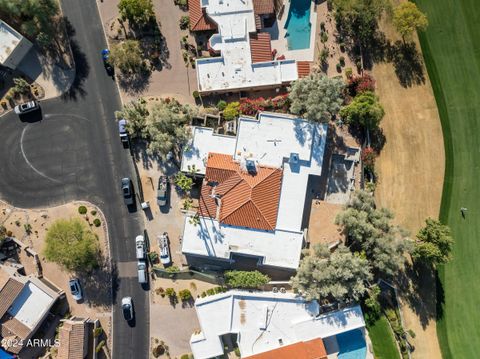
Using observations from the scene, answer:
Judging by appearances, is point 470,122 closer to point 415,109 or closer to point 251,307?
point 415,109

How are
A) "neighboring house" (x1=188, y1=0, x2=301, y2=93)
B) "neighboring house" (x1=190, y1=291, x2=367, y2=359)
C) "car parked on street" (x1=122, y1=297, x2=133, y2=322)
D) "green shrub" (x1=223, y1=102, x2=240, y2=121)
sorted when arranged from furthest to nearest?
"car parked on street" (x1=122, y1=297, x2=133, y2=322), "green shrub" (x1=223, y1=102, x2=240, y2=121), "neighboring house" (x1=188, y1=0, x2=301, y2=93), "neighboring house" (x1=190, y1=291, x2=367, y2=359)

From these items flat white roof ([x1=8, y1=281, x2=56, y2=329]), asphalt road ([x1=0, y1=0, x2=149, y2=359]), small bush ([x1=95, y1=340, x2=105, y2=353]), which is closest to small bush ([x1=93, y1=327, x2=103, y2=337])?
small bush ([x1=95, y1=340, x2=105, y2=353])

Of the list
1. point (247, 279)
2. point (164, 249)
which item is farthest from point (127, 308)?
point (247, 279)

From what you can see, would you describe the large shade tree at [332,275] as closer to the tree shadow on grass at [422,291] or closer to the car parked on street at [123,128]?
the tree shadow on grass at [422,291]

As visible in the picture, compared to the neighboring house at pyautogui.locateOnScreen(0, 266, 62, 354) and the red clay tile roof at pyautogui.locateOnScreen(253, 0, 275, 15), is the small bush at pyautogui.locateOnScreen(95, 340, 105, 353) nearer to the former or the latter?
the neighboring house at pyautogui.locateOnScreen(0, 266, 62, 354)

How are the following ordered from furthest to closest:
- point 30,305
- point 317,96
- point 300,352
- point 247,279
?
point 30,305
point 247,279
point 300,352
point 317,96

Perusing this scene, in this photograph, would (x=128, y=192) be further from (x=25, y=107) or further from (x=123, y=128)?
(x=25, y=107)
